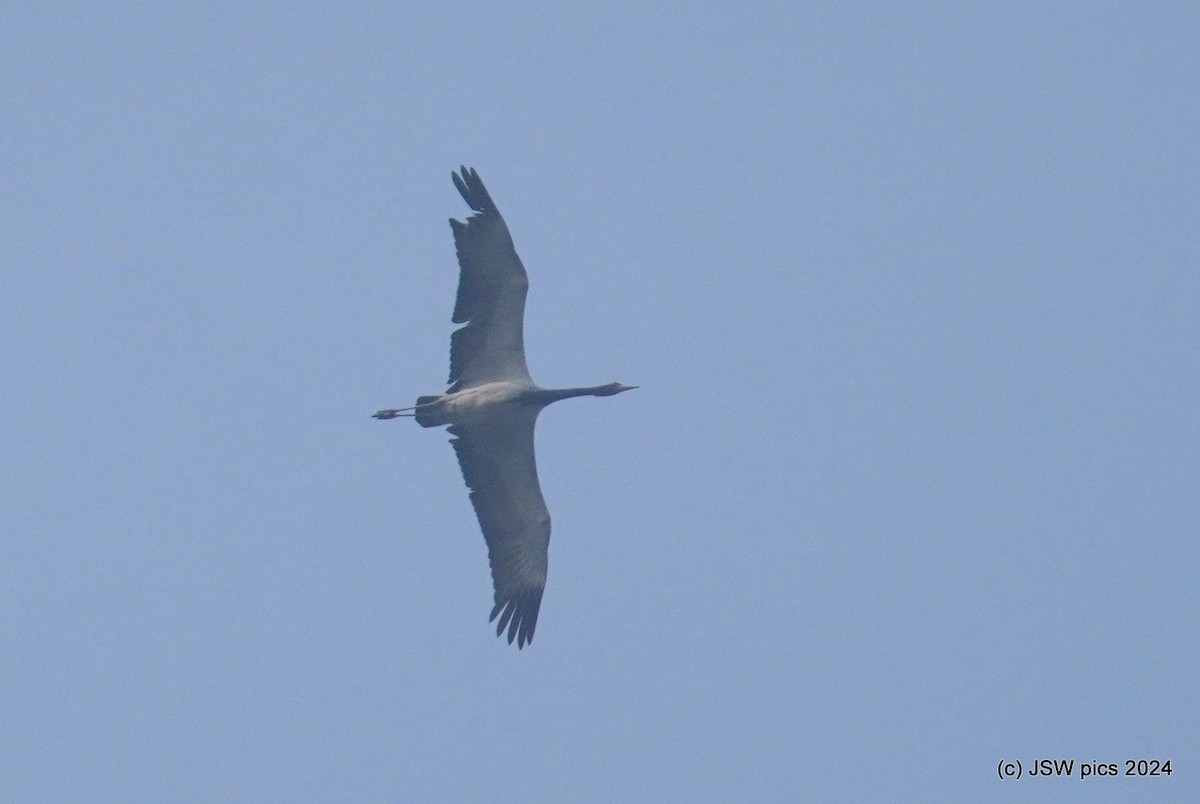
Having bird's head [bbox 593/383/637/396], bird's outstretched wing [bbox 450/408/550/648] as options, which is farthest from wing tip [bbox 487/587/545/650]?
bird's head [bbox 593/383/637/396]

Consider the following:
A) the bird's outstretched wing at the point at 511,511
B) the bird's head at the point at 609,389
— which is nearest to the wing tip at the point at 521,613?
the bird's outstretched wing at the point at 511,511

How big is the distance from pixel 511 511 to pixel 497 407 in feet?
5.78

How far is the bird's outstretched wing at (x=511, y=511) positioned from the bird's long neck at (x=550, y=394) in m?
0.20

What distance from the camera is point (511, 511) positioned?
22.3 metres

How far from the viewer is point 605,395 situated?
73.6ft

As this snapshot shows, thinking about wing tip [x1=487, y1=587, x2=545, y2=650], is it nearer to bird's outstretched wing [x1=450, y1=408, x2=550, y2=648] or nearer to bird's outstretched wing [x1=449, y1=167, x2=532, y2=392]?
bird's outstretched wing [x1=450, y1=408, x2=550, y2=648]

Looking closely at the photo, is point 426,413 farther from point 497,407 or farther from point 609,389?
point 609,389

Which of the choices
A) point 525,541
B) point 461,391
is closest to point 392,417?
point 461,391

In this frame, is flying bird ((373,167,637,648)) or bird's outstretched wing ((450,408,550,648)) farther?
bird's outstretched wing ((450,408,550,648))

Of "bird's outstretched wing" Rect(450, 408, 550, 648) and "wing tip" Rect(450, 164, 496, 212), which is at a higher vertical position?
"wing tip" Rect(450, 164, 496, 212)

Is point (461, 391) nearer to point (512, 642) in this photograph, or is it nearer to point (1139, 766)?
point (512, 642)

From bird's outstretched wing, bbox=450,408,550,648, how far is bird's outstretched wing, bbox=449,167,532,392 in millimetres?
868

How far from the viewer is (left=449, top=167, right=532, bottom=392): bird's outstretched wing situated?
2081 centimetres

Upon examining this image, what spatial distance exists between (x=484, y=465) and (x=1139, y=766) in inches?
414
